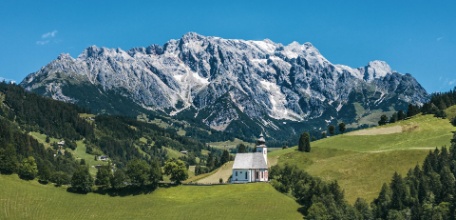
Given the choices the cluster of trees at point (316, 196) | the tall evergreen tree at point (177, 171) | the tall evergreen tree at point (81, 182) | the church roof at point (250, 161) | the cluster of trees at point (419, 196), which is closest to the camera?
the cluster of trees at point (316, 196)

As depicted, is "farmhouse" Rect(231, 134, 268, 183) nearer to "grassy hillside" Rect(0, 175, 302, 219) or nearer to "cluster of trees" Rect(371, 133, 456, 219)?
"grassy hillside" Rect(0, 175, 302, 219)

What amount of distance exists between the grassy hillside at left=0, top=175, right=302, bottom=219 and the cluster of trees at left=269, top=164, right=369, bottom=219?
12.4ft

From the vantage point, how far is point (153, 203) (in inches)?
6324

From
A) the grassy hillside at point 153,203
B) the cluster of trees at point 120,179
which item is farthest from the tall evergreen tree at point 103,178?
the grassy hillside at point 153,203

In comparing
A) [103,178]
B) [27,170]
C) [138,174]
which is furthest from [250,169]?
[27,170]

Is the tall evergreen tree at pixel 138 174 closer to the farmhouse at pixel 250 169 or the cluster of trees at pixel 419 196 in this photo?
the farmhouse at pixel 250 169

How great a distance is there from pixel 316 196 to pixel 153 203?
4791 centimetres

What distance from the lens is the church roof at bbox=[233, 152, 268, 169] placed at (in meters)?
184

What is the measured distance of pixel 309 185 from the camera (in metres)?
162

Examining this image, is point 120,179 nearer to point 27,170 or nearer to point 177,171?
point 177,171

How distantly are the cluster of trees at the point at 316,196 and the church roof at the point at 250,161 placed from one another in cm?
720

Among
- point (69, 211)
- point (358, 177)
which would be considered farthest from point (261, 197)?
point (69, 211)

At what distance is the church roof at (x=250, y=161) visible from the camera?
184 meters

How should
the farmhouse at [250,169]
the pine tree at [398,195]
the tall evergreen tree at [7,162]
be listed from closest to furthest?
the pine tree at [398,195] → the tall evergreen tree at [7,162] → the farmhouse at [250,169]
